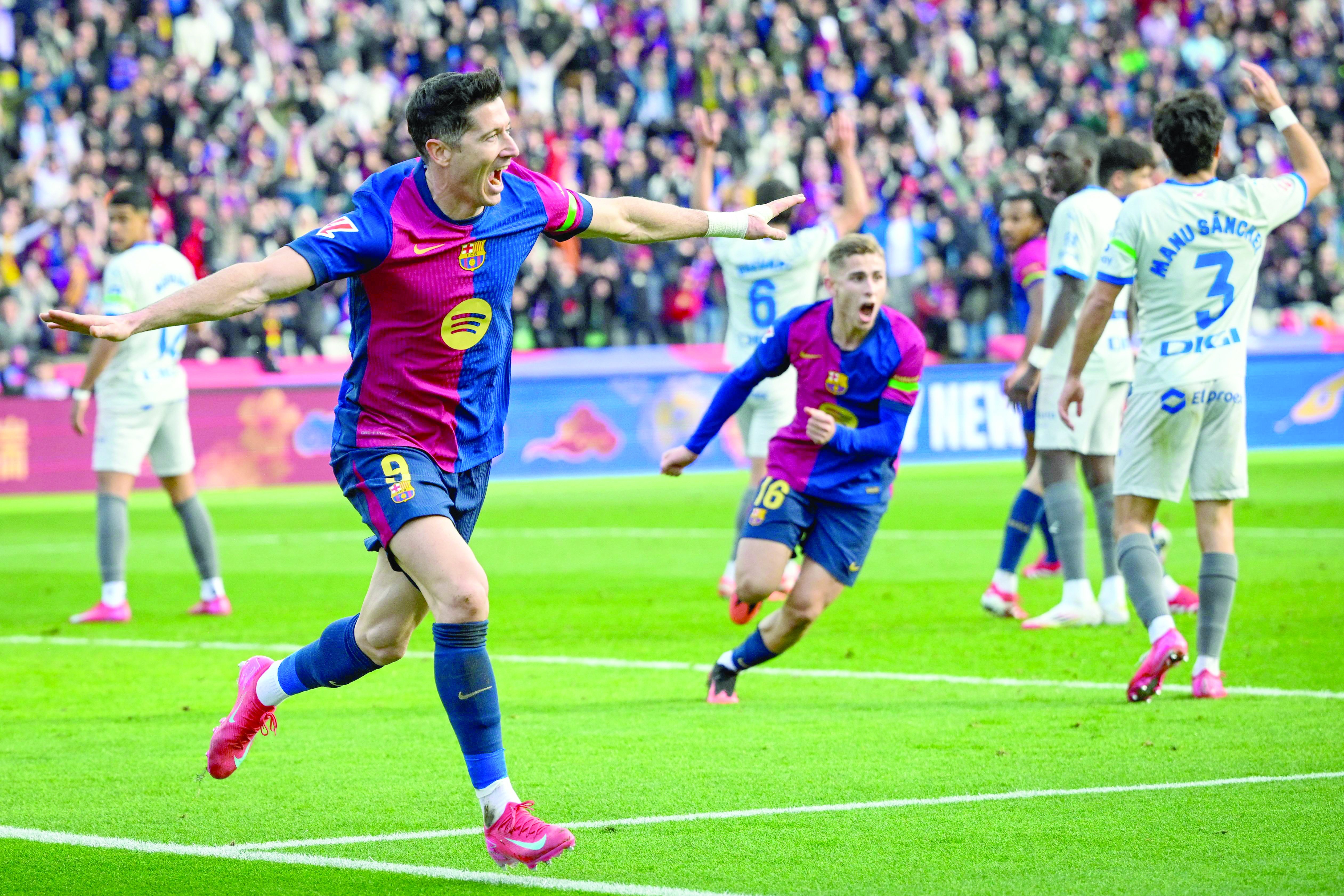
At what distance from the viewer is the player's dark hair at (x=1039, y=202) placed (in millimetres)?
9773

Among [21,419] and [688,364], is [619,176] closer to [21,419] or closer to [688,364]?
[688,364]

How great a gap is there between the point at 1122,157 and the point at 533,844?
5.81m

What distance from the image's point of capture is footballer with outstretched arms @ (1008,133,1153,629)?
28.9ft

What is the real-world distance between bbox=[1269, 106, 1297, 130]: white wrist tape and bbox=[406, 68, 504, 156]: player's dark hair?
11.8ft

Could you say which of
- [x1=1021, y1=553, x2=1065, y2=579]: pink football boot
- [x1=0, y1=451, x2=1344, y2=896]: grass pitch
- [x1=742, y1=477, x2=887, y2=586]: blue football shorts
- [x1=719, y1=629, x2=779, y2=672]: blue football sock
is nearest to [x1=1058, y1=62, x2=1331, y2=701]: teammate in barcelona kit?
[x1=0, y1=451, x2=1344, y2=896]: grass pitch

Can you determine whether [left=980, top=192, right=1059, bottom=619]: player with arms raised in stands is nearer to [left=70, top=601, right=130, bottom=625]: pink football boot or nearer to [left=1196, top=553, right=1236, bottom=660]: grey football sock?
[left=1196, top=553, right=1236, bottom=660]: grey football sock

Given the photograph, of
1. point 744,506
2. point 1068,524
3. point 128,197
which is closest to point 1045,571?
point 1068,524

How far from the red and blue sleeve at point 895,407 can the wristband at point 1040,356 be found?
163 centimetres

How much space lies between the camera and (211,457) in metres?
19.4

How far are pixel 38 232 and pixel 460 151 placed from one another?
1816 centimetres

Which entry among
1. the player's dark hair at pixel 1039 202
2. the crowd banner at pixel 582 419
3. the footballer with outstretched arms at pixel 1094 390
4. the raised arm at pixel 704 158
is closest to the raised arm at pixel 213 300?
the raised arm at pixel 704 158

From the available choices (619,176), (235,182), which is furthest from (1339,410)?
(235,182)

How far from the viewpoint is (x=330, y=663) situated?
203 inches

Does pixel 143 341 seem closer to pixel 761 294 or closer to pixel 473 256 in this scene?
pixel 761 294
